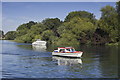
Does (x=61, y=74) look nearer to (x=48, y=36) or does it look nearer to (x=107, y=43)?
(x=107, y=43)

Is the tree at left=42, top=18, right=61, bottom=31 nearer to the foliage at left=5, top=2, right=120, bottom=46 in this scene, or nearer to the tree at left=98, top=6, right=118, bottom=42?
the foliage at left=5, top=2, right=120, bottom=46

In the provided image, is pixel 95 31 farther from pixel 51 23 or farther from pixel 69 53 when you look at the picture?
pixel 69 53

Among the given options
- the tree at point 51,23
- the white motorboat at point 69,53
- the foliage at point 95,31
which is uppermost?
the tree at point 51,23

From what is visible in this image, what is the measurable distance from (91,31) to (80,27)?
5.97 m

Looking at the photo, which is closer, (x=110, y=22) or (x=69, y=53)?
(x=69, y=53)

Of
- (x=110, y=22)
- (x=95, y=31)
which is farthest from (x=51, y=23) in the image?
(x=110, y=22)

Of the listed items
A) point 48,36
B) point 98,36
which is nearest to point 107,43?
point 98,36

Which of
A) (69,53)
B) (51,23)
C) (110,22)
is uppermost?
(51,23)

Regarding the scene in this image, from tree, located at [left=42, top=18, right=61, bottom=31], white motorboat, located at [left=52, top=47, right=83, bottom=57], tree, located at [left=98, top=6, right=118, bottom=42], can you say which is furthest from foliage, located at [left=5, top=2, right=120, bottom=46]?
white motorboat, located at [left=52, top=47, right=83, bottom=57]

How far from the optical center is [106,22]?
103938 millimetres

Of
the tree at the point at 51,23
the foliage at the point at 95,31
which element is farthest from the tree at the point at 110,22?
the tree at the point at 51,23

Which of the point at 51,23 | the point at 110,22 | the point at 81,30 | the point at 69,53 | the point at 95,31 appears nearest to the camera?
the point at 69,53

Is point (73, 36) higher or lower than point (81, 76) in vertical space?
higher

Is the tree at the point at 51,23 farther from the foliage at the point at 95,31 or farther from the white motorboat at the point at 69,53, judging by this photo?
the white motorboat at the point at 69,53
